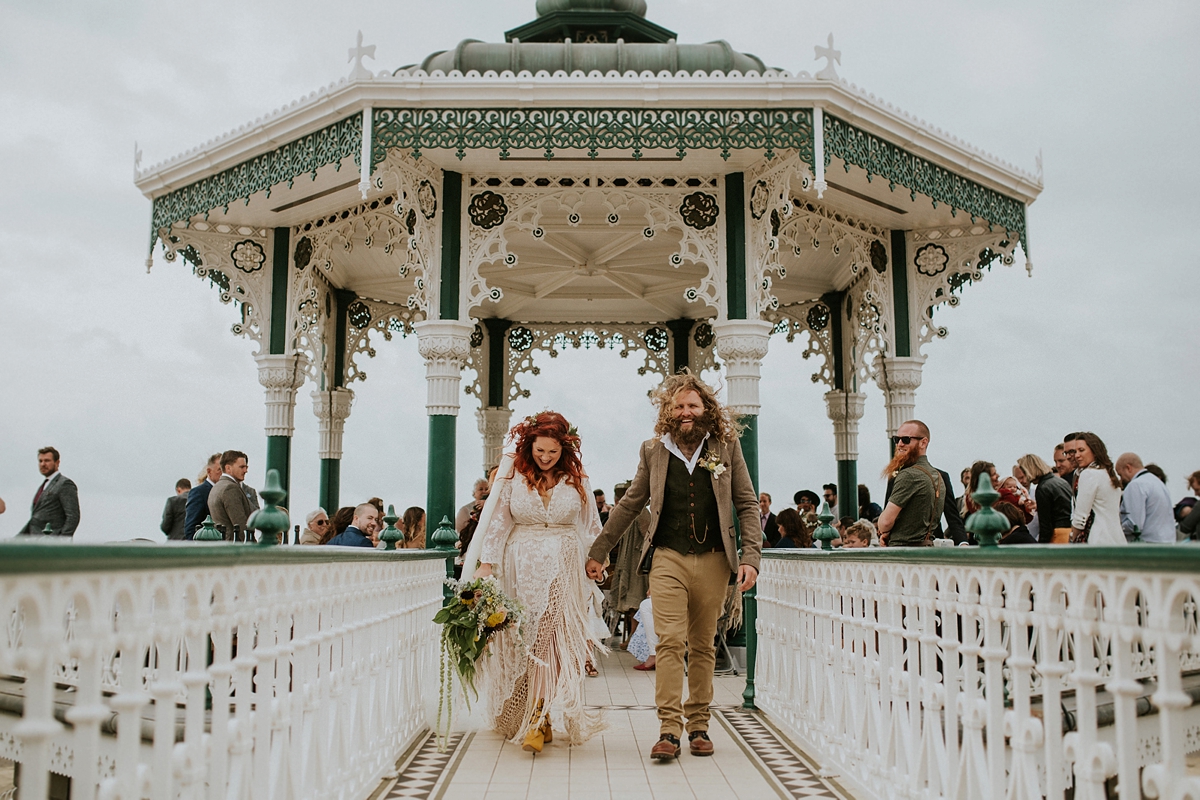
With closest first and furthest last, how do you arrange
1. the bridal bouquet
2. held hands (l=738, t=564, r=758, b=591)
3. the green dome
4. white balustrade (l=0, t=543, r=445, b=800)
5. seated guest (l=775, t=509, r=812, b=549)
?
white balustrade (l=0, t=543, r=445, b=800) → held hands (l=738, t=564, r=758, b=591) → the bridal bouquet → seated guest (l=775, t=509, r=812, b=549) → the green dome

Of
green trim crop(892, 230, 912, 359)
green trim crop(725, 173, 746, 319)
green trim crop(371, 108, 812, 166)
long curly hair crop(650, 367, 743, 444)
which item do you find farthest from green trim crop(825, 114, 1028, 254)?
long curly hair crop(650, 367, 743, 444)

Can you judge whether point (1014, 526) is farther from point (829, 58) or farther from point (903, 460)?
point (829, 58)

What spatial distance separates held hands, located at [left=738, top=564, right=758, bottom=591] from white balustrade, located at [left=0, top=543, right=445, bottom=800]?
1.76m

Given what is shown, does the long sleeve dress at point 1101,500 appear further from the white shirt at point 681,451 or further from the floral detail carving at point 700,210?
the floral detail carving at point 700,210

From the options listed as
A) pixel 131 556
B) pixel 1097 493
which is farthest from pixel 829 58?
pixel 131 556

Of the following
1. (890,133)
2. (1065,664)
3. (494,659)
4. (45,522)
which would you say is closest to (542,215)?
(890,133)

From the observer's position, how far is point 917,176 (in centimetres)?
954

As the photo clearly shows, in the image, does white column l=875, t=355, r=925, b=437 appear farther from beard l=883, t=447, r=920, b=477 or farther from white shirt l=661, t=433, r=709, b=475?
white shirt l=661, t=433, r=709, b=475

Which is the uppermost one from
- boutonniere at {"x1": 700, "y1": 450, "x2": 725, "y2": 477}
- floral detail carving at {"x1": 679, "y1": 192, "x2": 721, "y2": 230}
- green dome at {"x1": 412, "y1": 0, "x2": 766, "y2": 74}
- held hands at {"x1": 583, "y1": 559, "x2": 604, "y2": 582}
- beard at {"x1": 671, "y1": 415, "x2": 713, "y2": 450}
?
green dome at {"x1": 412, "y1": 0, "x2": 766, "y2": 74}

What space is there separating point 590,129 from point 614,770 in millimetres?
5506

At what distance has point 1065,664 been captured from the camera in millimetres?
2748

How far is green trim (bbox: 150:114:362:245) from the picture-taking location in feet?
29.0

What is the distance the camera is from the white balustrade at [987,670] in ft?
7.22

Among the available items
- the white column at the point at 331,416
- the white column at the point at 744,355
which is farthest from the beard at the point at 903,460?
the white column at the point at 331,416
